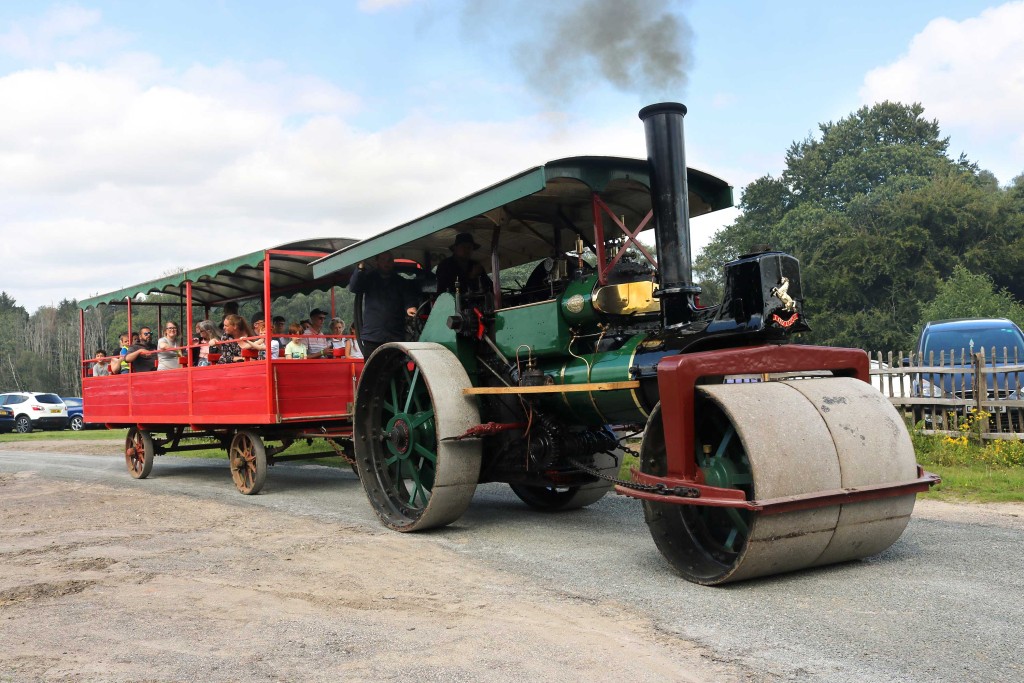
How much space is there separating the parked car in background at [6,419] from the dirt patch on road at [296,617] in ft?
76.4

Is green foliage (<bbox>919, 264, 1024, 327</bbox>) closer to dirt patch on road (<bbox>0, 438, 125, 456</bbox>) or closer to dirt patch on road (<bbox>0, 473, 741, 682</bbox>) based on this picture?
dirt patch on road (<bbox>0, 438, 125, 456</bbox>)

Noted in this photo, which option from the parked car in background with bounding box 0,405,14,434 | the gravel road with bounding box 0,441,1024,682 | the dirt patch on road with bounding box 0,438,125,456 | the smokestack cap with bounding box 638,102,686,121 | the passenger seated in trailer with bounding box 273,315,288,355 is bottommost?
the dirt patch on road with bounding box 0,438,125,456

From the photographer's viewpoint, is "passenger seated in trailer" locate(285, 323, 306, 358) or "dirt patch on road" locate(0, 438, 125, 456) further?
"dirt patch on road" locate(0, 438, 125, 456)

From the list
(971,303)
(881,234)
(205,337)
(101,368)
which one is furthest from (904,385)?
(881,234)

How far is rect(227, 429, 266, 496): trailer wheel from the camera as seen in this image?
350 inches

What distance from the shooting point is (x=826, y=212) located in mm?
48375

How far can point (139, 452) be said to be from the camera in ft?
36.8

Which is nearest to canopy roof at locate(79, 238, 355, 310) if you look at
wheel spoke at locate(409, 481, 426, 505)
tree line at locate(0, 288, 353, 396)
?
wheel spoke at locate(409, 481, 426, 505)

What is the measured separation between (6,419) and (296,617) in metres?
26.9

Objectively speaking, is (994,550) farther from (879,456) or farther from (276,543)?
(276,543)

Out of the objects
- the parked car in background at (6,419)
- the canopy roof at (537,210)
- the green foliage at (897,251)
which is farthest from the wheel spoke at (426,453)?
the green foliage at (897,251)

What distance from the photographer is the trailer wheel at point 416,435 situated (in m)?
6.16

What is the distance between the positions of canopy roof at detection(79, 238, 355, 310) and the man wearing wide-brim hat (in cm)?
262

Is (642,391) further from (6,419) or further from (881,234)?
(881,234)
